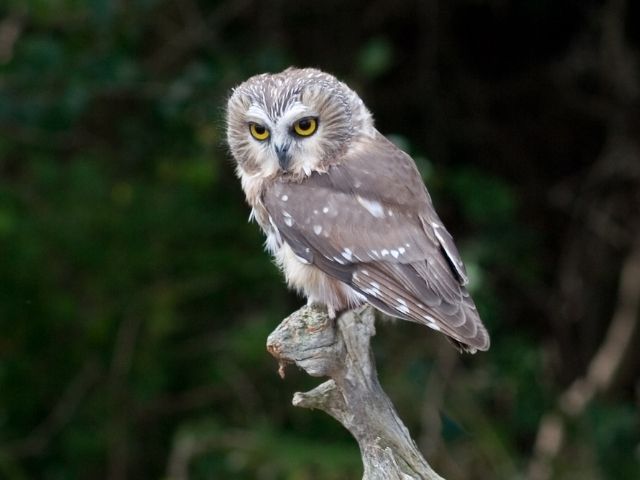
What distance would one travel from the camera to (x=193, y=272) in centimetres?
560

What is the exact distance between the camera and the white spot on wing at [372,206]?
370 centimetres

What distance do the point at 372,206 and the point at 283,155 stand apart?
338 mm

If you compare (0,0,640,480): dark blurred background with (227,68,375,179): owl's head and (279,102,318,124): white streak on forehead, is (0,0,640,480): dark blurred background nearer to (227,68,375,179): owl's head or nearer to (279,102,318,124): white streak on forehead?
(227,68,375,179): owl's head

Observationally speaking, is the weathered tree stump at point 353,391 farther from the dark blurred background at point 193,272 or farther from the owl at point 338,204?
the dark blurred background at point 193,272

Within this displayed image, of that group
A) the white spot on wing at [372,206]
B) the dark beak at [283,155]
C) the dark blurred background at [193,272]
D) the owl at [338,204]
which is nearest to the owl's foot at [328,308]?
the owl at [338,204]

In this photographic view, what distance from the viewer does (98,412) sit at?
5.62 meters

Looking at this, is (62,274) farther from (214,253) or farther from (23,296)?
(214,253)

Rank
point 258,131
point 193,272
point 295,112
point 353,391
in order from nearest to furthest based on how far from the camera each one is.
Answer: point 353,391 < point 295,112 < point 258,131 < point 193,272

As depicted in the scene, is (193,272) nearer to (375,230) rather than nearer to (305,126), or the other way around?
(305,126)

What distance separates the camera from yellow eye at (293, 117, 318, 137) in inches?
150

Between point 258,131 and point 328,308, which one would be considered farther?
point 258,131

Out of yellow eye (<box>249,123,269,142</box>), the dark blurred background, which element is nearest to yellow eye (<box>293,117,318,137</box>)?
yellow eye (<box>249,123,269,142</box>)

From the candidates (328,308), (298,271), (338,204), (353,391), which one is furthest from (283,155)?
(353,391)

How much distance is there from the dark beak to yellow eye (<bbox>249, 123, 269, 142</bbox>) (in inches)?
4.2
